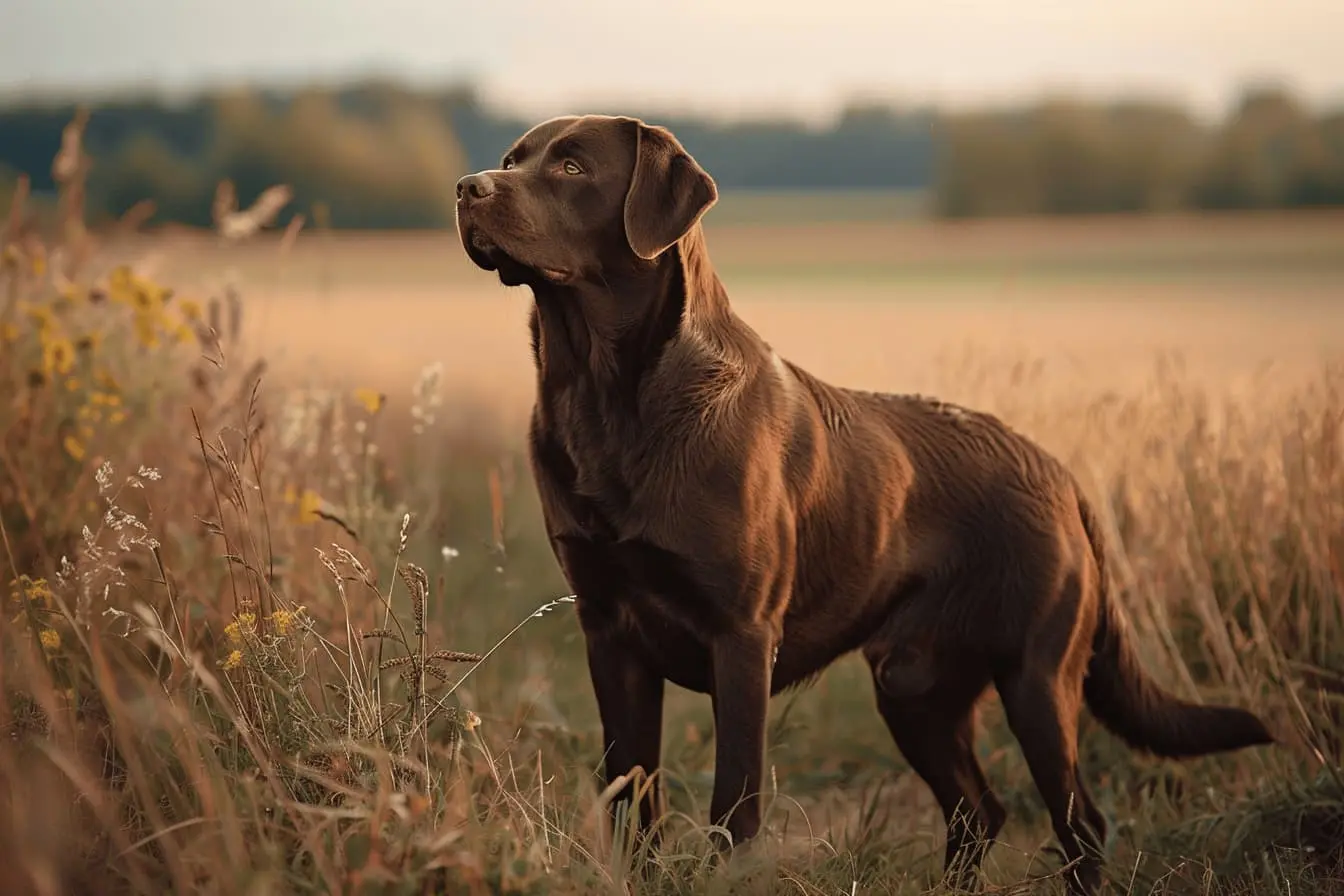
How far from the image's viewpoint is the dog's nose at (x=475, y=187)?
304cm

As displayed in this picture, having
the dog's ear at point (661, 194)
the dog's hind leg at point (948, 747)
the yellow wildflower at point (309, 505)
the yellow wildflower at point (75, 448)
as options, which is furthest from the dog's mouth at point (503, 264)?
the yellow wildflower at point (75, 448)

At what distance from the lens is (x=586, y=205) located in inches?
128

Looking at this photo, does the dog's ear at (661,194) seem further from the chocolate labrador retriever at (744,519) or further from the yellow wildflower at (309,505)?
the yellow wildflower at (309,505)

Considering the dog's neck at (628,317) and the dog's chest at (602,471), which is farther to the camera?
the dog's neck at (628,317)

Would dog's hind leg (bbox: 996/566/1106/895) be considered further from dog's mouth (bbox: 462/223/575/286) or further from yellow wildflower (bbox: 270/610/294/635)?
yellow wildflower (bbox: 270/610/294/635)

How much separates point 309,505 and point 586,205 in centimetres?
172

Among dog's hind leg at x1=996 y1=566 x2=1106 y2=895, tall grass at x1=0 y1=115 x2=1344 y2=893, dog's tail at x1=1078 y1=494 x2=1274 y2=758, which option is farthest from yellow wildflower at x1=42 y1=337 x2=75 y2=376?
dog's tail at x1=1078 y1=494 x2=1274 y2=758

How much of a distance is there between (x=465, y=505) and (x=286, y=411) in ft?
11.0

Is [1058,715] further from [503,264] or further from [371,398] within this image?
[371,398]

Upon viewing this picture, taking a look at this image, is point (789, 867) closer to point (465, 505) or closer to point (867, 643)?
point (867, 643)

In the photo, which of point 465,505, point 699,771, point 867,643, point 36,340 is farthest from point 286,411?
point 465,505

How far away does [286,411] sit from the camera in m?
4.62

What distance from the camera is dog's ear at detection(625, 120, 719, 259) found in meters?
3.17

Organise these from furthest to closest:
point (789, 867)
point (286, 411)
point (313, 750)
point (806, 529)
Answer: point (286, 411) → point (806, 529) → point (789, 867) → point (313, 750)
